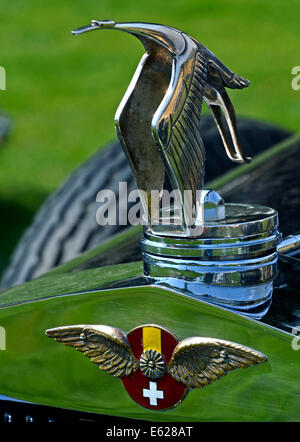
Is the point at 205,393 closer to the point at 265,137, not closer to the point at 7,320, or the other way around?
the point at 7,320

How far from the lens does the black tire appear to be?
2.52 meters

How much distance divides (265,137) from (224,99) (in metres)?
1.78

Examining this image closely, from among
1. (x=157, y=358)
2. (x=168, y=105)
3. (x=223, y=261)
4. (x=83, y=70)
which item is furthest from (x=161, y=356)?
(x=83, y=70)

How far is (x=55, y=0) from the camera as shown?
1062 cm

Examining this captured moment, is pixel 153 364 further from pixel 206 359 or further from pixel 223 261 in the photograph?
pixel 223 261

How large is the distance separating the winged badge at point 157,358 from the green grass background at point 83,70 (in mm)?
3313

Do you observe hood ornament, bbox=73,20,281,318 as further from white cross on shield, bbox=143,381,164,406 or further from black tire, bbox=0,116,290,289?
black tire, bbox=0,116,290,289

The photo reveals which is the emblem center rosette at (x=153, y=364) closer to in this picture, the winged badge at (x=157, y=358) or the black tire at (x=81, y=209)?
the winged badge at (x=157, y=358)

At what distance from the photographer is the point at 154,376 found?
1.21 meters

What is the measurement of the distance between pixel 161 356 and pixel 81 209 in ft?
5.05

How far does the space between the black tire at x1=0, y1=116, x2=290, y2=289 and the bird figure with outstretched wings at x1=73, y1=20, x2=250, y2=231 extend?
3.81 ft

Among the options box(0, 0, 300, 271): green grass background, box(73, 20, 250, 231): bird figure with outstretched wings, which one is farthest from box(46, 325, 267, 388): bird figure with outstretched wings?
box(0, 0, 300, 271): green grass background

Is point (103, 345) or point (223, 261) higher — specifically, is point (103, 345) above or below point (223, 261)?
below
